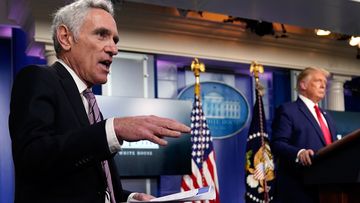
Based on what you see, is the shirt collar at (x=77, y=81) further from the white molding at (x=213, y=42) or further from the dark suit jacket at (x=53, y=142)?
the white molding at (x=213, y=42)

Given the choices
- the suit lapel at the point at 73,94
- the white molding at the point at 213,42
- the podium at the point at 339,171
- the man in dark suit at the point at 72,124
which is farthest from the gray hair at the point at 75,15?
the white molding at the point at 213,42

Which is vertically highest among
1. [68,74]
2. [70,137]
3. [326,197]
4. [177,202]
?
[68,74]

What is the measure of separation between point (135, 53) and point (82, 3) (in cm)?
405

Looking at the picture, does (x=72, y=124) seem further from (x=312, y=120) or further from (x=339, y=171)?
(x=312, y=120)

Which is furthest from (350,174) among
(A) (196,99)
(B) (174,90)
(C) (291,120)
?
(B) (174,90)

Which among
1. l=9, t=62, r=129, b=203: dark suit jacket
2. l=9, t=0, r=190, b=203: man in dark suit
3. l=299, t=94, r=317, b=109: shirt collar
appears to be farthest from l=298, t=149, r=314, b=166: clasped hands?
l=9, t=62, r=129, b=203: dark suit jacket

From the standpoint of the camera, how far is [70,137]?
1.42 m

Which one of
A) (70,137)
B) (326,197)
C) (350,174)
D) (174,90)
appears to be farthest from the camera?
(174,90)

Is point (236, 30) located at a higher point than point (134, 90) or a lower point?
higher

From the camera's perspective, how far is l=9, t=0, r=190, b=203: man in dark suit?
1.39 meters

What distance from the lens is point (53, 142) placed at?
4.60 ft

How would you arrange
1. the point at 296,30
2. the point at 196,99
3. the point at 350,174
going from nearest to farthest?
1. the point at 350,174
2. the point at 196,99
3. the point at 296,30

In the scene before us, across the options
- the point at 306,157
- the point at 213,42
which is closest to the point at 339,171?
the point at 306,157

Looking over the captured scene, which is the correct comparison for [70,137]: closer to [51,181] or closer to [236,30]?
[51,181]
